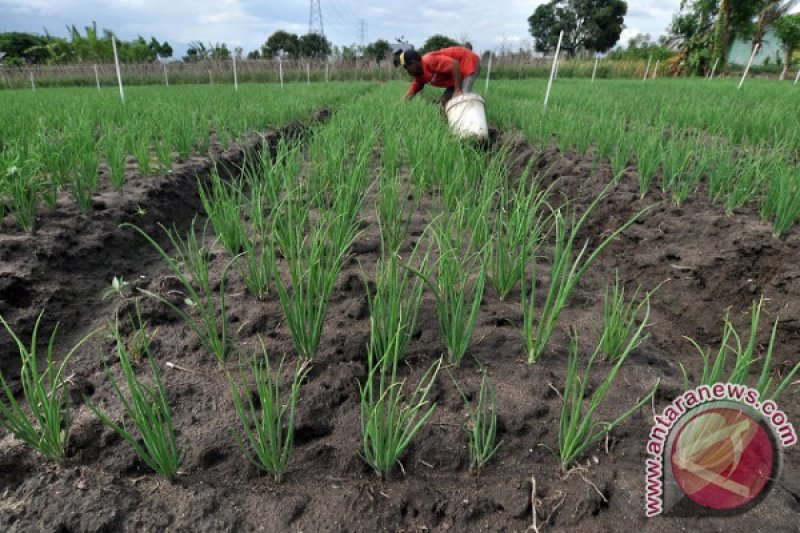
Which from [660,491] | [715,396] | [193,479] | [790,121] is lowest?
[193,479]

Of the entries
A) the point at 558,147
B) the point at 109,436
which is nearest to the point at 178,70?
the point at 558,147

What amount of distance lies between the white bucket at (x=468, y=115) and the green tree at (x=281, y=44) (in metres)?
48.1

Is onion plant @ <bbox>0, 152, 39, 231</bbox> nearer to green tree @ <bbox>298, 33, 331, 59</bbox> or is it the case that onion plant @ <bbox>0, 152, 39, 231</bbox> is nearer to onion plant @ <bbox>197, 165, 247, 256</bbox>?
onion plant @ <bbox>197, 165, 247, 256</bbox>

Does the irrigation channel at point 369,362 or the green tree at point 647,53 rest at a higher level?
the green tree at point 647,53

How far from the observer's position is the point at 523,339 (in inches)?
57.7

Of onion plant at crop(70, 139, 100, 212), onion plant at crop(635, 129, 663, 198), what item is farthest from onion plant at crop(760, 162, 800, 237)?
onion plant at crop(70, 139, 100, 212)

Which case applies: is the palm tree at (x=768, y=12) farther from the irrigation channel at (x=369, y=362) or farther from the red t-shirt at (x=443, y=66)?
the irrigation channel at (x=369, y=362)

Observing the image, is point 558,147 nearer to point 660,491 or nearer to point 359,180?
point 359,180

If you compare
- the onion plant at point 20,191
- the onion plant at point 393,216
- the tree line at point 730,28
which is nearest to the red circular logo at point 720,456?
the onion plant at point 393,216

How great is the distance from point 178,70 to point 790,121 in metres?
22.6

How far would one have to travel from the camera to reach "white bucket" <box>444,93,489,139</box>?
433cm

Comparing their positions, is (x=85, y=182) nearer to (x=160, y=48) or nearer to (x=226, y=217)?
(x=226, y=217)

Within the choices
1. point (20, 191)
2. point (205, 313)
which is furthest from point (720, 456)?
point (20, 191)

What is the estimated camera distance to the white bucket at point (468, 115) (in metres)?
4.33
